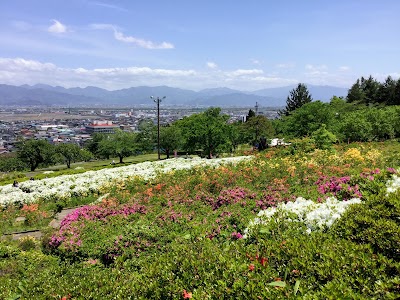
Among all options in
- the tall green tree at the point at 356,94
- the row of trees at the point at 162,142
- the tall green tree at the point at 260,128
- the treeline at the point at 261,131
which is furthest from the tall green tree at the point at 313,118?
the tall green tree at the point at 356,94

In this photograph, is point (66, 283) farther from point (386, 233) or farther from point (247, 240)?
point (386, 233)

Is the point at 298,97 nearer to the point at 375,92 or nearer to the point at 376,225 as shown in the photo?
the point at 375,92

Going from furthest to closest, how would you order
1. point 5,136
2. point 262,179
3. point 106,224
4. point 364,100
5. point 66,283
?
point 5,136, point 364,100, point 262,179, point 106,224, point 66,283

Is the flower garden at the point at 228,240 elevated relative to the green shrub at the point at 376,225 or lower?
lower

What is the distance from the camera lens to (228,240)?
727cm

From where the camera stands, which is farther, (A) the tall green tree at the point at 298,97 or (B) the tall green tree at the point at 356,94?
(A) the tall green tree at the point at 298,97

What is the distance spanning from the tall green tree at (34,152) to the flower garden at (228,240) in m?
53.1

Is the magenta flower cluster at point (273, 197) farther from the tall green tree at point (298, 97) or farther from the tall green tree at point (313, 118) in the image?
the tall green tree at point (298, 97)

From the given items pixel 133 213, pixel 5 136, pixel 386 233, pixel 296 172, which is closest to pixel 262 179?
pixel 296 172

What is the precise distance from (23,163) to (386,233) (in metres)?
78.9

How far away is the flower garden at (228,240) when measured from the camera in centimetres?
382

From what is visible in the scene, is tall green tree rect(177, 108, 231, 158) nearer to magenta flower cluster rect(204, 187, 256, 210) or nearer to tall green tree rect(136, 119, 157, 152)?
tall green tree rect(136, 119, 157, 152)

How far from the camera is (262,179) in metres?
12.0

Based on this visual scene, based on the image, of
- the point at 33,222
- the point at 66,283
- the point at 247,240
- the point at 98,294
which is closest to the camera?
the point at 98,294
